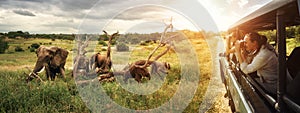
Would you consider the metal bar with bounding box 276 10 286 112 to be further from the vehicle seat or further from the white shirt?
the white shirt

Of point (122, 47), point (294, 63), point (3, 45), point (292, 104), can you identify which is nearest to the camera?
point (292, 104)

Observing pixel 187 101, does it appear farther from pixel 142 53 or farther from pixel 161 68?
pixel 142 53

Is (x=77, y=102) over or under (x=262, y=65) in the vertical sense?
under

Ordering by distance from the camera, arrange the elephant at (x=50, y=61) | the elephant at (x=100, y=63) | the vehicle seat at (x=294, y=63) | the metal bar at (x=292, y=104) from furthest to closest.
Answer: the elephant at (x=50, y=61)
the elephant at (x=100, y=63)
the vehicle seat at (x=294, y=63)
the metal bar at (x=292, y=104)

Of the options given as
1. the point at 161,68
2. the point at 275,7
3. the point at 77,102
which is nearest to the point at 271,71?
the point at 275,7

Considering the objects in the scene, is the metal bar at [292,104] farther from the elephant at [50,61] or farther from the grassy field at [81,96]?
the elephant at [50,61]

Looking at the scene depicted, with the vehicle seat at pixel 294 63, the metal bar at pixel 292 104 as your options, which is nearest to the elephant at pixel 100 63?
the vehicle seat at pixel 294 63

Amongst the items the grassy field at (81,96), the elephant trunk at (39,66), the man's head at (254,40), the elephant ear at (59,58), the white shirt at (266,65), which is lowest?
the grassy field at (81,96)

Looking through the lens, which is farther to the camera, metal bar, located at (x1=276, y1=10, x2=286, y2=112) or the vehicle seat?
the vehicle seat

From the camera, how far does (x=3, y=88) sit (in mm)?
7781

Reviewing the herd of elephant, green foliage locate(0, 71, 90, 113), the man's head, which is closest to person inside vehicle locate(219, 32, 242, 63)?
the herd of elephant

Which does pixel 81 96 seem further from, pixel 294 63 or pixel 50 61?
pixel 294 63

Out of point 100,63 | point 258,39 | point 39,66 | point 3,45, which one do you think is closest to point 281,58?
point 258,39

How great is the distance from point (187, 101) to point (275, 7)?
4.94 meters
